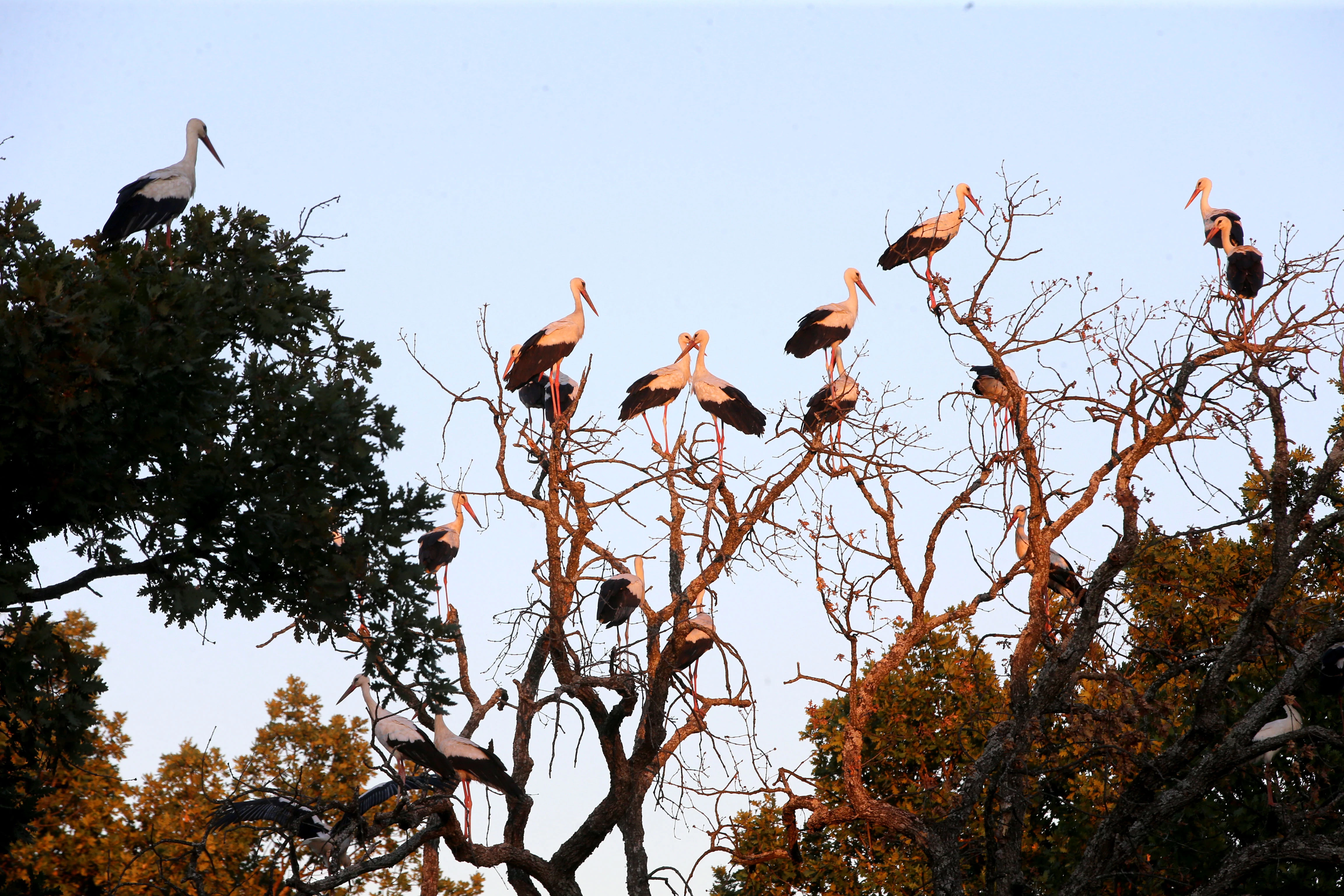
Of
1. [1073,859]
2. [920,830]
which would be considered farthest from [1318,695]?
[920,830]

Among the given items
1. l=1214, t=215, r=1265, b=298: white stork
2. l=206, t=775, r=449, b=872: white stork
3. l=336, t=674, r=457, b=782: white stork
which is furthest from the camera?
l=1214, t=215, r=1265, b=298: white stork

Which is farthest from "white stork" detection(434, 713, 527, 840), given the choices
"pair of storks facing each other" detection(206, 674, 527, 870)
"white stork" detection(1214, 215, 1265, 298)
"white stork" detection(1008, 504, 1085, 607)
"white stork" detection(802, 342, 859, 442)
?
"white stork" detection(1214, 215, 1265, 298)

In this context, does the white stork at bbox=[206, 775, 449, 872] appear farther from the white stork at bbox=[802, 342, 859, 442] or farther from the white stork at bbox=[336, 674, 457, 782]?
the white stork at bbox=[802, 342, 859, 442]

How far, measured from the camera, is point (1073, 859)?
11.6 meters

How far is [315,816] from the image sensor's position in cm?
650

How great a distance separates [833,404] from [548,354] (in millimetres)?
3252

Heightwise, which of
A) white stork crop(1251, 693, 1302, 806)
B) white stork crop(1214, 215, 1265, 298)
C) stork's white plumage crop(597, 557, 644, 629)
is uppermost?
white stork crop(1214, 215, 1265, 298)

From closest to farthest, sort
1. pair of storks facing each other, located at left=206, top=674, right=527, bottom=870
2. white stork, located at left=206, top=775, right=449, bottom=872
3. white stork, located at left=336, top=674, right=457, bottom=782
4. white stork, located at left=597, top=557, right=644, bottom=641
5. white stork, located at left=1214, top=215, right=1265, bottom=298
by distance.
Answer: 1. white stork, located at left=206, top=775, right=449, bottom=872
2. pair of storks facing each other, located at left=206, top=674, right=527, bottom=870
3. white stork, located at left=336, top=674, right=457, bottom=782
4. white stork, located at left=597, top=557, right=644, bottom=641
5. white stork, located at left=1214, top=215, right=1265, bottom=298

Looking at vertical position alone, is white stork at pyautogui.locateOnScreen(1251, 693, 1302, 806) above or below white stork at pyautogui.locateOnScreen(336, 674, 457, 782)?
below

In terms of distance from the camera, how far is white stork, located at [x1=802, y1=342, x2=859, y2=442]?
8.23 meters

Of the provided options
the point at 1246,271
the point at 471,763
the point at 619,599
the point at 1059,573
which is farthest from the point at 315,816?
the point at 1246,271

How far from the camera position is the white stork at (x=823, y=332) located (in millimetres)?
11555

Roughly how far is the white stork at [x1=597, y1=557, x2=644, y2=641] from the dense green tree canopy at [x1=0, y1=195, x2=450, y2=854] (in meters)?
2.81

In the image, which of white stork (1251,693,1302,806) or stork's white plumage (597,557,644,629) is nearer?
Answer: white stork (1251,693,1302,806)
